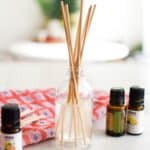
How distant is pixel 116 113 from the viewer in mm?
867

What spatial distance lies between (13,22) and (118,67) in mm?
982

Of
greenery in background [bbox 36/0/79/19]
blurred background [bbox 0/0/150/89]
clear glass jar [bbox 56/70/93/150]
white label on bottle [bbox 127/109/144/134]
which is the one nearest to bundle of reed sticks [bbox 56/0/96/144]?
clear glass jar [bbox 56/70/93/150]

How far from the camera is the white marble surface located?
88 cm

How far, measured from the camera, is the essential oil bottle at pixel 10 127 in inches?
28.5

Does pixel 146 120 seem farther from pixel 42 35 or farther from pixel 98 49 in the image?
pixel 42 35

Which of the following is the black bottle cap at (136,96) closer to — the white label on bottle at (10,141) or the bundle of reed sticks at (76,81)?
the bundle of reed sticks at (76,81)

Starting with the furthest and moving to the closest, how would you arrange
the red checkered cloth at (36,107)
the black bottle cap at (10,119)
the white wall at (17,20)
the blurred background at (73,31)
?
the white wall at (17,20), the blurred background at (73,31), the red checkered cloth at (36,107), the black bottle cap at (10,119)

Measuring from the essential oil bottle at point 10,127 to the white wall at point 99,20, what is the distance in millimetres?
1703

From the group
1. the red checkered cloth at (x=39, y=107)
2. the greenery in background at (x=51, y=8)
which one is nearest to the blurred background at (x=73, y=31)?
the greenery in background at (x=51, y=8)

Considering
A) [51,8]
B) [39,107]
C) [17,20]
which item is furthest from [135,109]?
[17,20]

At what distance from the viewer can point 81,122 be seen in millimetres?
806

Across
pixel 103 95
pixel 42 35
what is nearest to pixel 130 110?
pixel 103 95

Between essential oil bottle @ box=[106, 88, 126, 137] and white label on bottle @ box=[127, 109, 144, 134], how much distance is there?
14 millimetres

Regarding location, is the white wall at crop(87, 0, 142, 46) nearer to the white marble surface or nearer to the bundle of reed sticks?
the white marble surface
